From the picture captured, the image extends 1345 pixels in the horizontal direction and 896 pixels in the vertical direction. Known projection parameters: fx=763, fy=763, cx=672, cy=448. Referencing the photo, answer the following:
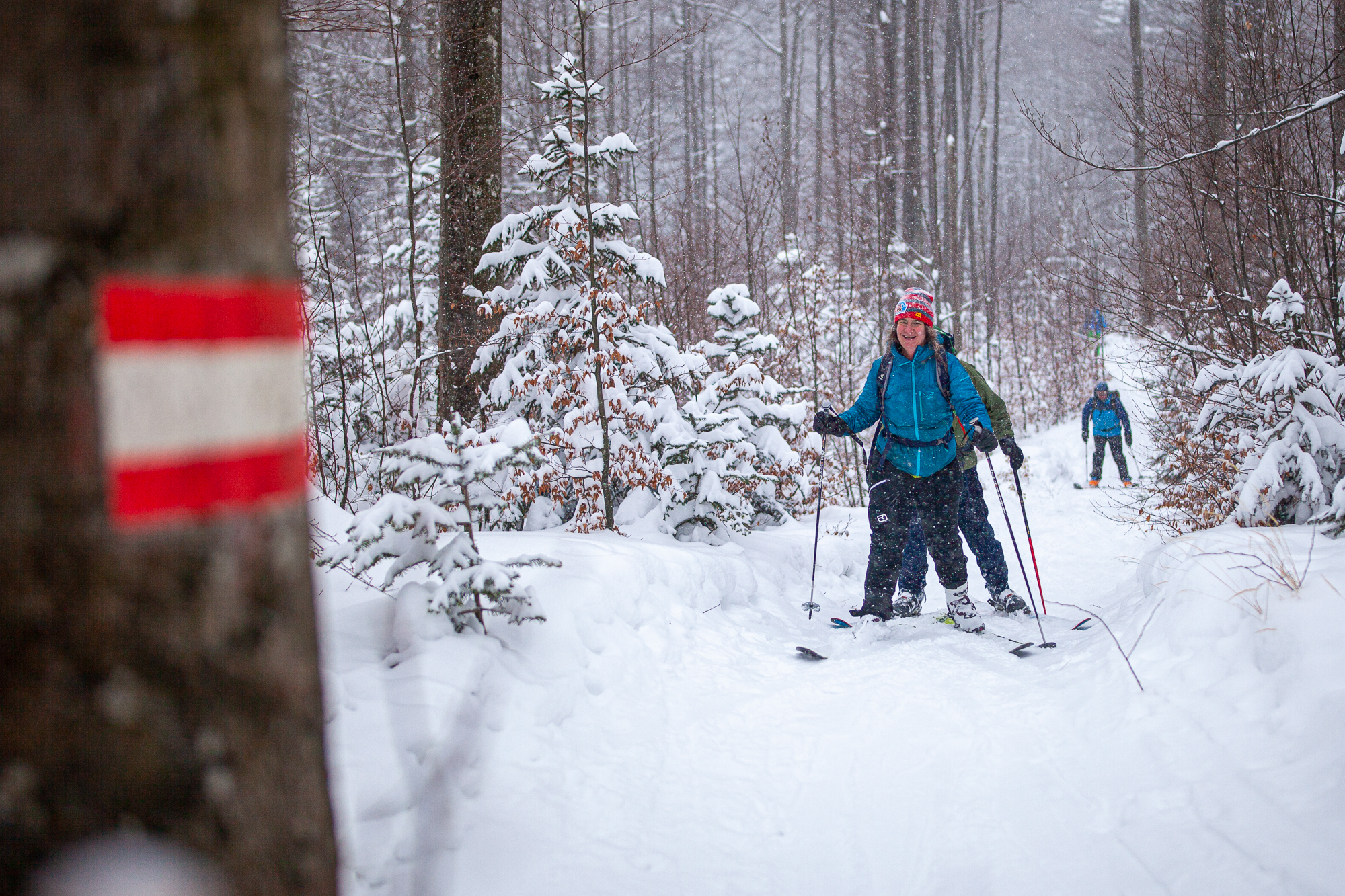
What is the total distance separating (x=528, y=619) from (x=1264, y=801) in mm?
2792

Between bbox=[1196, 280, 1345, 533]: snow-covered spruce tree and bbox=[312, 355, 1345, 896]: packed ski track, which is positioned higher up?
bbox=[1196, 280, 1345, 533]: snow-covered spruce tree

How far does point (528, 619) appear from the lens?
3459 mm

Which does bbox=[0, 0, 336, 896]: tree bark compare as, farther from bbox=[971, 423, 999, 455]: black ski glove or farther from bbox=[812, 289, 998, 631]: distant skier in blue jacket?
bbox=[971, 423, 999, 455]: black ski glove

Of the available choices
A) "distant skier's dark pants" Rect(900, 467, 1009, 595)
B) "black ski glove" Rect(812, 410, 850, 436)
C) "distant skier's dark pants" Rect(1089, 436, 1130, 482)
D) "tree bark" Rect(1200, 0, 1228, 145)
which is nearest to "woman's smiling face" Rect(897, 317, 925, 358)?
"black ski glove" Rect(812, 410, 850, 436)

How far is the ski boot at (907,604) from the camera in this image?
18.5 ft

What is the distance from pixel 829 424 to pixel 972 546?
1446mm

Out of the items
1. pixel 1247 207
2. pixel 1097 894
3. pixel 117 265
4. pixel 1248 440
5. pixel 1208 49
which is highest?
pixel 1208 49

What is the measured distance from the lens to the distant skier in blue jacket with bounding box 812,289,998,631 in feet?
17.2

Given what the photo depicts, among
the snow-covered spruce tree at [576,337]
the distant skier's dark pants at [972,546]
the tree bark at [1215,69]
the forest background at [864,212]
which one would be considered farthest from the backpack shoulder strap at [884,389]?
the tree bark at [1215,69]

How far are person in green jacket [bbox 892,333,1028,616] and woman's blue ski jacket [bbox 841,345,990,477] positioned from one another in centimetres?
29

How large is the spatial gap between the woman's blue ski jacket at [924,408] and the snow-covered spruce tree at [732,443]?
1683mm

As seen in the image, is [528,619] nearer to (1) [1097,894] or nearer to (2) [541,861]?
(2) [541,861]

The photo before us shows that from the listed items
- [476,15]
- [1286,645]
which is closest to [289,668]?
[1286,645]

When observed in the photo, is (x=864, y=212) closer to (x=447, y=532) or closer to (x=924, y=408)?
(x=924, y=408)
